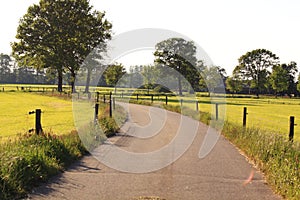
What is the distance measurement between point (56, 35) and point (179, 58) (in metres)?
25.5

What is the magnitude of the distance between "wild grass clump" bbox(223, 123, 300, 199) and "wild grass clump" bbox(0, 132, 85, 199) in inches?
206

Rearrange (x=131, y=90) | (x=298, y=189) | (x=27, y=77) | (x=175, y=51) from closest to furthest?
(x=298, y=189) < (x=131, y=90) < (x=175, y=51) < (x=27, y=77)

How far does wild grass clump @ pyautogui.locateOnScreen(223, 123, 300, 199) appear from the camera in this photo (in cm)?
708

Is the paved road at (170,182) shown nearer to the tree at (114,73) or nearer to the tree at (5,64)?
the tree at (114,73)

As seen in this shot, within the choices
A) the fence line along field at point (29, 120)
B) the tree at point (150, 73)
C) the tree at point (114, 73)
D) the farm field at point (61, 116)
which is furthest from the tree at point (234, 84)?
the fence line along field at point (29, 120)

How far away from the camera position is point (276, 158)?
29.2 ft

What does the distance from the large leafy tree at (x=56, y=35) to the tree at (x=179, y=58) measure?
46.1ft

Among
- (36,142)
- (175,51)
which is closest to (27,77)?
(175,51)

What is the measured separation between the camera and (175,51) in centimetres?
8006

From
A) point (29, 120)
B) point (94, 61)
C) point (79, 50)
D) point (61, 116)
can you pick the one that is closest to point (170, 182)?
point (29, 120)

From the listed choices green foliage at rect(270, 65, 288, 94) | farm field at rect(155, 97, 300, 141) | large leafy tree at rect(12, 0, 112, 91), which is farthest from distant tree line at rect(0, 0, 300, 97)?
green foliage at rect(270, 65, 288, 94)

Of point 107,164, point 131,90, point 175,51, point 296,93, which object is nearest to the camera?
point 107,164

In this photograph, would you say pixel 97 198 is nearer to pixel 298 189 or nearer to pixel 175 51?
pixel 298 189

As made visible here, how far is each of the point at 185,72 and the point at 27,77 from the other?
106641 millimetres
